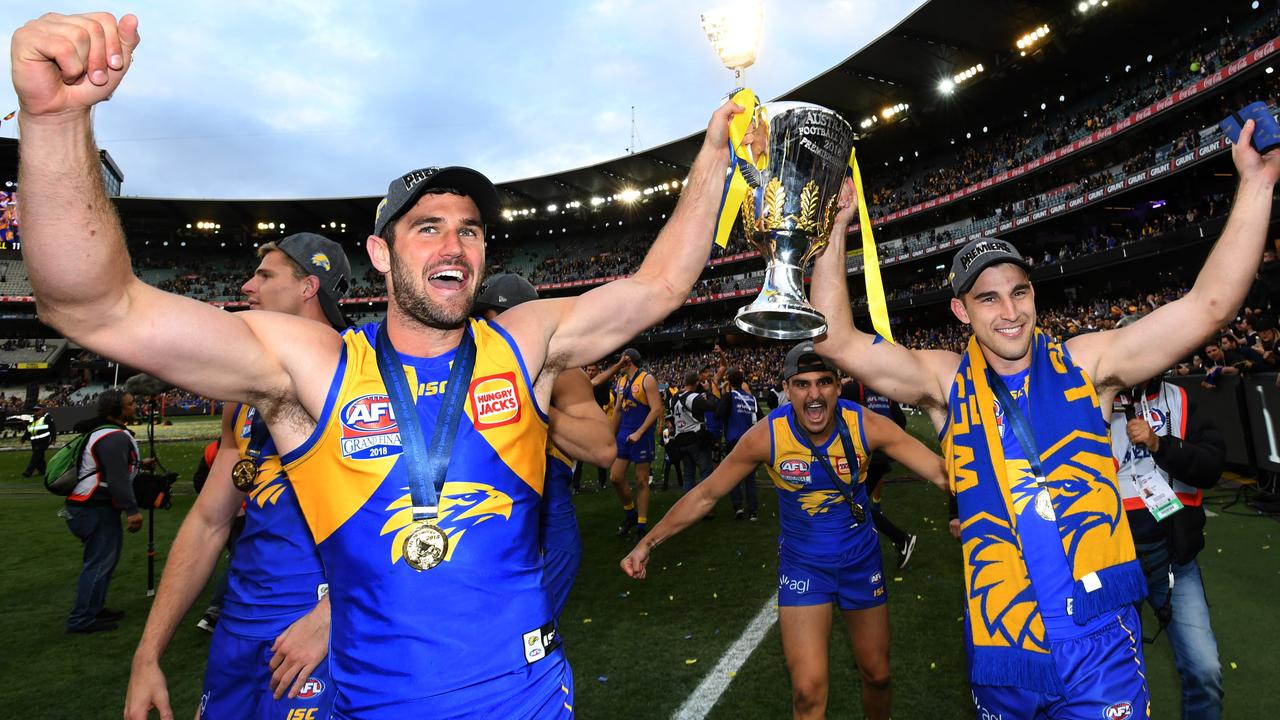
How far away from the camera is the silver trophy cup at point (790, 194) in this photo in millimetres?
2102

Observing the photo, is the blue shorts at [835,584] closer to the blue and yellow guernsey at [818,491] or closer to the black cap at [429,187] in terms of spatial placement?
the blue and yellow guernsey at [818,491]

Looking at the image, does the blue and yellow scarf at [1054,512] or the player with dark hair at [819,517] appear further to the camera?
the player with dark hair at [819,517]

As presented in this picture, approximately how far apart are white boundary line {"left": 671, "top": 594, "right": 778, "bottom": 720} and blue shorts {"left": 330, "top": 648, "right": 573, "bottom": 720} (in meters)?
2.65

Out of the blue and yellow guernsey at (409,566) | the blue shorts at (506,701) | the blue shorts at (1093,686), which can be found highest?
the blue and yellow guernsey at (409,566)

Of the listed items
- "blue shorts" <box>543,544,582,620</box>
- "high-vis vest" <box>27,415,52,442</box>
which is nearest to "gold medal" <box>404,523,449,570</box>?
"blue shorts" <box>543,544,582,620</box>

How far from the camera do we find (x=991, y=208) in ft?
128

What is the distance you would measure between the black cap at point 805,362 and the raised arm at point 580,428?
129cm

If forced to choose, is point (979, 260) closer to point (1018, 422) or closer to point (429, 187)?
point (1018, 422)

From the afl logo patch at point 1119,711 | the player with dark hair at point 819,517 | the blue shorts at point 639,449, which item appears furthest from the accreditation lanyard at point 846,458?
the blue shorts at point 639,449

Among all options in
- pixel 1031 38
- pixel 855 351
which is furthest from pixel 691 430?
pixel 1031 38

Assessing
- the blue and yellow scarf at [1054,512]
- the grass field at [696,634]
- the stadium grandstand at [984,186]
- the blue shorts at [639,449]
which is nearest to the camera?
the blue and yellow scarf at [1054,512]

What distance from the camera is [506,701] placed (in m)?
1.63

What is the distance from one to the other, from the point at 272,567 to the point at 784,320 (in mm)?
2198

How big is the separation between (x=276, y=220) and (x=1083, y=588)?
214 ft
